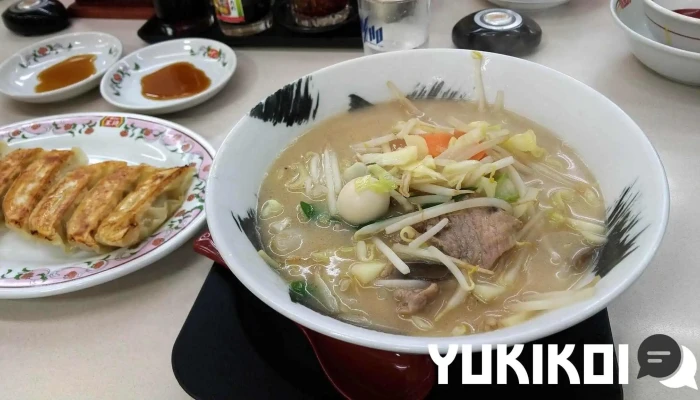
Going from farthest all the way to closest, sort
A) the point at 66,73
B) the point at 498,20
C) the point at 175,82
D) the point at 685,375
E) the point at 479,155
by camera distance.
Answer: the point at 66,73 < the point at 175,82 < the point at 498,20 < the point at 479,155 < the point at 685,375

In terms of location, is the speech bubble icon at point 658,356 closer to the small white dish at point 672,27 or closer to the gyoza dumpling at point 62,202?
the small white dish at point 672,27

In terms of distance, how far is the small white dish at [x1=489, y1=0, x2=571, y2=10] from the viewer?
1733 mm

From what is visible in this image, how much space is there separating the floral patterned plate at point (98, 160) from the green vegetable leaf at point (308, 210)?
0.25 metres

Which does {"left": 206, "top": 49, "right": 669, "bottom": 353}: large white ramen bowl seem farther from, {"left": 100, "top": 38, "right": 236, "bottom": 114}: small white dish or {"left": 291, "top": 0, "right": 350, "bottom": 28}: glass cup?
{"left": 291, "top": 0, "right": 350, "bottom": 28}: glass cup

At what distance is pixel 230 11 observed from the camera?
1741 millimetres

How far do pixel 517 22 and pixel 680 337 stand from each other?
3.51 ft

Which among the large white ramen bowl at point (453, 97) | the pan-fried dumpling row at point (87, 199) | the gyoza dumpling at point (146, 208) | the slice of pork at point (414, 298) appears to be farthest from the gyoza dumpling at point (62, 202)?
the slice of pork at point (414, 298)

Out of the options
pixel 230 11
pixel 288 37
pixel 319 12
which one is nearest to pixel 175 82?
pixel 230 11

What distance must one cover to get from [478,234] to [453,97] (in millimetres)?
433

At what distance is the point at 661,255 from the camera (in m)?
0.95

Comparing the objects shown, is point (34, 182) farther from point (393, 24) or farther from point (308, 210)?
point (393, 24)

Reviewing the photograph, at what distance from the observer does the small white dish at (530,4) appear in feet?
5.69

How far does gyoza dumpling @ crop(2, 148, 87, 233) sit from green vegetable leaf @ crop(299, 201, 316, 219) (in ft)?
2.17

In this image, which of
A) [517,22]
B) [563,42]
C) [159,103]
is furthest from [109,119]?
[563,42]
